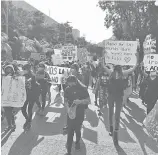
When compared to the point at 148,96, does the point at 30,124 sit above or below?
below

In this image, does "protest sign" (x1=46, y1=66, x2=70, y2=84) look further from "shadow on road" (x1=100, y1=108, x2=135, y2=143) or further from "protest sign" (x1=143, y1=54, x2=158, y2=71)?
"protest sign" (x1=143, y1=54, x2=158, y2=71)

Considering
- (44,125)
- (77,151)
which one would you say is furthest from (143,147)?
(44,125)

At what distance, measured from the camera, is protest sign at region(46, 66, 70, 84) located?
879cm

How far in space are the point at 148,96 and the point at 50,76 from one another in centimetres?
337

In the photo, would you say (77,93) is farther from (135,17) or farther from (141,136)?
(135,17)

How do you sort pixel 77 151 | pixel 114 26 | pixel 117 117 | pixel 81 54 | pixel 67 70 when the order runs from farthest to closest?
1. pixel 114 26
2. pixel 81 54
3. pixel 67 70
4. pixel 117 117
5. pixel 77 151

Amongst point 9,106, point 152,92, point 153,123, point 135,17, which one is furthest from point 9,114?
point 135,17

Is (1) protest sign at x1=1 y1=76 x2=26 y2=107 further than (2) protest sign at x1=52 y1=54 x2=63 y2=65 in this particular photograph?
No

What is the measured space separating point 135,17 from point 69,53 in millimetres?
21994

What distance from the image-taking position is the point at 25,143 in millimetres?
5754

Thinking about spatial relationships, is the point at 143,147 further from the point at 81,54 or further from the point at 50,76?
the point at 81,54

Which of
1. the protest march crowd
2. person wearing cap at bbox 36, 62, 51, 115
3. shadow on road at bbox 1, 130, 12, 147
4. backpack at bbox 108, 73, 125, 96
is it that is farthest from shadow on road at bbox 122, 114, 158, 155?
shadow on road at bbox 1, 130, 12, 147

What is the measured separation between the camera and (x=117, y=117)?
20.2 ft

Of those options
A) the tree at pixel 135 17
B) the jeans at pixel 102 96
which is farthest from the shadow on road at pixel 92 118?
the tree at pixel 135 17
